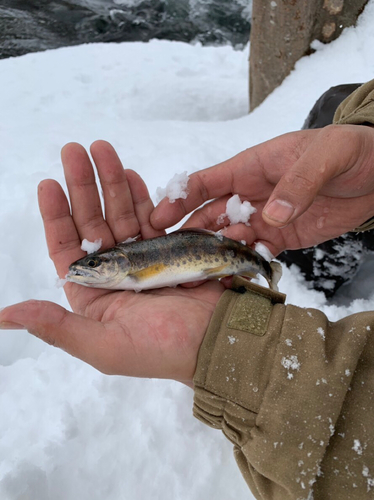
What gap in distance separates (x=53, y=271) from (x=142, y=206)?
4.32ft

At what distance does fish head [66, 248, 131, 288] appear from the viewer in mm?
2504

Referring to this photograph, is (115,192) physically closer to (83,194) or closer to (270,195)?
(83,194)

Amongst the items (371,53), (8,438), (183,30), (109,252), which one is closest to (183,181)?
(109,252)

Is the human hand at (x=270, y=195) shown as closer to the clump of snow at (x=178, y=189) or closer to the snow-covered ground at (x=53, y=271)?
the clump of snow at (x=178, y=189)

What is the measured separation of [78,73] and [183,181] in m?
6.29

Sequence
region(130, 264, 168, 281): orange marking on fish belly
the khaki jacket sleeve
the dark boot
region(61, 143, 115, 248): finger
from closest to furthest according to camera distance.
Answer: the khaki jacket sleeve, region(130, 264, 168, 281): orange marking on fish belly, region(61, 143, 115, 248): finger, the dark boot

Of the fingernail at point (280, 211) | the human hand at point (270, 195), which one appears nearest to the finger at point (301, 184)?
the fingernail at point (280, 211)

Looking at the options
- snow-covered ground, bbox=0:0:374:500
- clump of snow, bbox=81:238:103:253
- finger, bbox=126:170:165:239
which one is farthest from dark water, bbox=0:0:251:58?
clump of snow, bbox=81:238:103:253

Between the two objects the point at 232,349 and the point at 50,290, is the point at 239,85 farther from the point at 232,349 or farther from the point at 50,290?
the point at 232,349

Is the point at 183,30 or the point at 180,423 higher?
the point at 183,30

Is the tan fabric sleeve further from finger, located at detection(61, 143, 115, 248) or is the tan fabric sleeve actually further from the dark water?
the dark water

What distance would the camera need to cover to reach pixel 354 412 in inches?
63.7

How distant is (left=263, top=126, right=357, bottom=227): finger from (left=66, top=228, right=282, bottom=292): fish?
71cm

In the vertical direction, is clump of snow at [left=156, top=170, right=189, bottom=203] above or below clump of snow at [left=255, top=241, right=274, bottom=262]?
above
